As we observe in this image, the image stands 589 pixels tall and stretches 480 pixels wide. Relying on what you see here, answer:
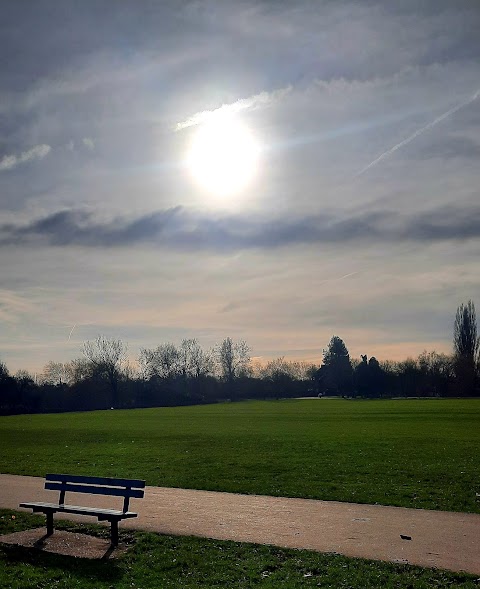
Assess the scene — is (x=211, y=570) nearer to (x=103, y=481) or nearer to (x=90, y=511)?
(x=90, y=511)

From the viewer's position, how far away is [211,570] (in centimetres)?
953

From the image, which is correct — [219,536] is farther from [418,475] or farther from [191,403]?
[191,403]

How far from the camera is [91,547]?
36.4 ft

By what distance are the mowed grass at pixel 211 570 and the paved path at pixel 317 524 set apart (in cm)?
53

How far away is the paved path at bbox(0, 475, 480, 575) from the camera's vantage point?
1043 cm

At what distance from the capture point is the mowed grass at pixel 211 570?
348 inches

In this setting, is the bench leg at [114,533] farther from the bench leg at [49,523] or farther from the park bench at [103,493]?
the bench leg at [49,523]

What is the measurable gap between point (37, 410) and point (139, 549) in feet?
339

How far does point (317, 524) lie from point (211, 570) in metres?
3.64

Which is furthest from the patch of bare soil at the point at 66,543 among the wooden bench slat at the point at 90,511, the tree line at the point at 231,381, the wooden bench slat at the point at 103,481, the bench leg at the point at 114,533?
the tree line at the point at 231,381

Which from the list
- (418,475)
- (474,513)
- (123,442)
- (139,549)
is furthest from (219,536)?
(123,442)

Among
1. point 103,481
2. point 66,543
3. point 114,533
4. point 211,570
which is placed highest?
point 103,481

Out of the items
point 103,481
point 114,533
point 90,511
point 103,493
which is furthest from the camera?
point 103,481

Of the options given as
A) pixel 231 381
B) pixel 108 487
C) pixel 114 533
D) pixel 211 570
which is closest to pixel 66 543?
pixel 114 533
